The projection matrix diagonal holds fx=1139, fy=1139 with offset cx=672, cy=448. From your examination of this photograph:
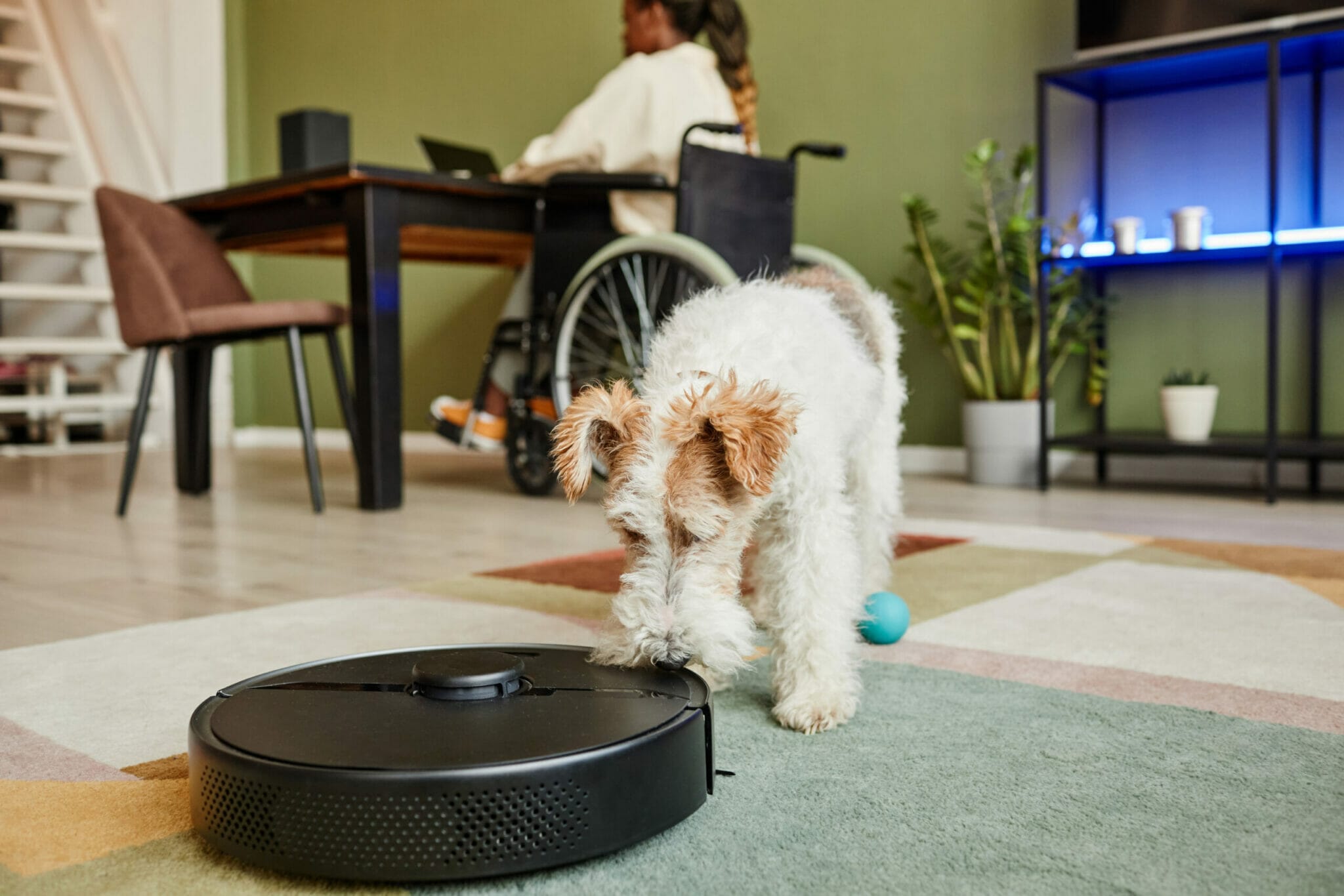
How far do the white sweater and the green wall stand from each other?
1182 millimetres

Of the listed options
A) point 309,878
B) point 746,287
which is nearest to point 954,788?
point 309,878

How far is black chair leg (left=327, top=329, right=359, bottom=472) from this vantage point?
3596 mm

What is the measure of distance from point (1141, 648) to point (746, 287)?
80cm

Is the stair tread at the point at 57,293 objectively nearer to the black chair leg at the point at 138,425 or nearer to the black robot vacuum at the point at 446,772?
the black chair leg at the point at 138,425

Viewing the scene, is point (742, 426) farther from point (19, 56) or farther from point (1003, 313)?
point (19, 56)

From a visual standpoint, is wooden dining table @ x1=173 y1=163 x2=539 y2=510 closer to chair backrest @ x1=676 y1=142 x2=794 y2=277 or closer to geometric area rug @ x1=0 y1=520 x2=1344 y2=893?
chair backrest @ x1=676 y1=142 x2=794 y2=277

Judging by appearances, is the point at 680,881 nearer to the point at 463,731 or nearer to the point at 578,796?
the point at 578,796

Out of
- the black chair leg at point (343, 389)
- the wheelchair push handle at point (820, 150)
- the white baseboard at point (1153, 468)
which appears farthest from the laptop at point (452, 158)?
the white baseboard at point (1153, 468)

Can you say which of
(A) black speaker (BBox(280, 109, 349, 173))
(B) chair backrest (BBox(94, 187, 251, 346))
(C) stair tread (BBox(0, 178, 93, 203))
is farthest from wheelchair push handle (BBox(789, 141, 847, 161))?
(C) stair tread (BBox(0, 178, 93, 203))

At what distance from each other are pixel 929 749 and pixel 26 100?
6.89m

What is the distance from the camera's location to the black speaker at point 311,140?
4055mm

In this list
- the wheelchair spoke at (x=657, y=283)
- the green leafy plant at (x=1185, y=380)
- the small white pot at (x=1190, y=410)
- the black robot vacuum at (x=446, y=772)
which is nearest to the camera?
the black robot vacuum at (x=446, y=772)

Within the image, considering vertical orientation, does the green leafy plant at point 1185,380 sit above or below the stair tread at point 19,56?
below

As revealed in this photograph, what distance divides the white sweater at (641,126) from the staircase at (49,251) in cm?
380
